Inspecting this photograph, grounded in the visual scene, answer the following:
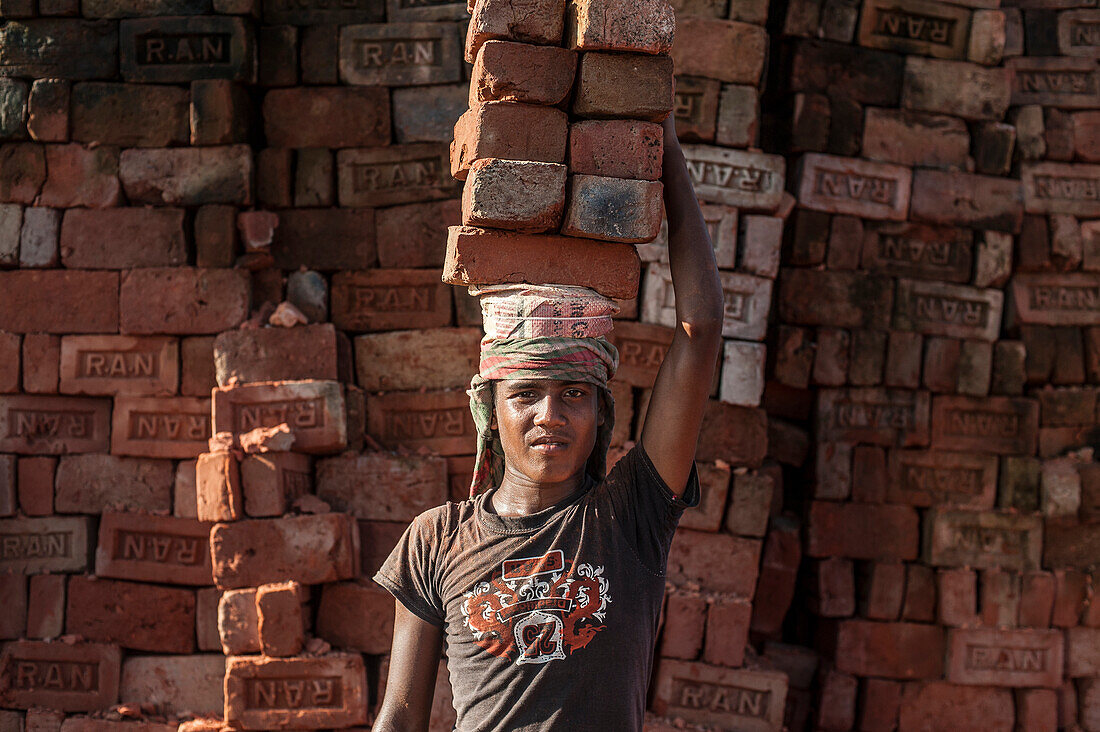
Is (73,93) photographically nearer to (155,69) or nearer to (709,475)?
(155,69)

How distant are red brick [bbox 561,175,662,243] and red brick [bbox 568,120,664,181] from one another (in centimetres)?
5

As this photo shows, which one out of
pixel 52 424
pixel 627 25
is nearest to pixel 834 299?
pixel 627 25

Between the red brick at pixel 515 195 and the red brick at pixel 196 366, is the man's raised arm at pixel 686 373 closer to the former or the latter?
the red brick at pixel 515 195

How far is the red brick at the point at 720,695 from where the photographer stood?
5238 mm

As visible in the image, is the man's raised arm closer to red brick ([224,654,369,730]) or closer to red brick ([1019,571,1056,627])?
red brick ([224,654,369,730])

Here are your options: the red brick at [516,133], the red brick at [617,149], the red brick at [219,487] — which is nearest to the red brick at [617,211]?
the red brick at [617,149]

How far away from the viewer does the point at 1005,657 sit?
18.9ft

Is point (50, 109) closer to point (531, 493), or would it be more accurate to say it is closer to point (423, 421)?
point (423, 421)

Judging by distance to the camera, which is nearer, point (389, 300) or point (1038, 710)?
point (389, 300)

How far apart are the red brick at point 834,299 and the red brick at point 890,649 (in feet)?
6.06

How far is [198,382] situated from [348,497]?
1.12 metres

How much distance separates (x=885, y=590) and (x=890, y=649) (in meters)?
0.36

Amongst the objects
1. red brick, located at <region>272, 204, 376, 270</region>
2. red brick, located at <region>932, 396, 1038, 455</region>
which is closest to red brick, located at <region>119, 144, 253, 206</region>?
red brick, located at <region>272, 204, 376, 270</region>

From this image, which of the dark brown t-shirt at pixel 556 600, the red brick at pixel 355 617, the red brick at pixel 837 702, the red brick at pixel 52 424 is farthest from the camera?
the red brick at pixel 837 702
